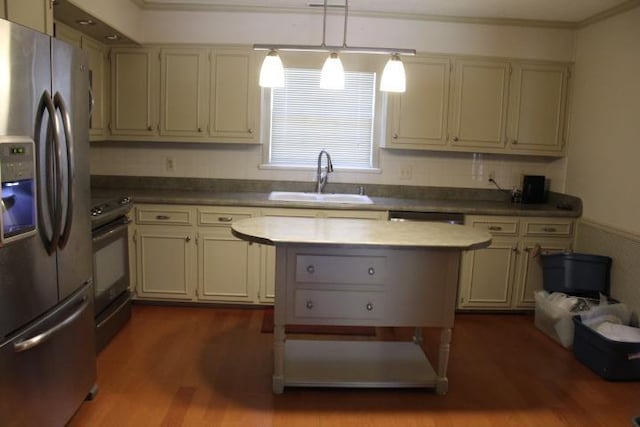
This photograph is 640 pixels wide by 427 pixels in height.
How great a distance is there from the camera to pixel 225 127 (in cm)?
410

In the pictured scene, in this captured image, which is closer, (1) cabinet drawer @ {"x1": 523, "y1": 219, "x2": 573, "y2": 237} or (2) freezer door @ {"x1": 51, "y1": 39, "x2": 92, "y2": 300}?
(2) freezer door @ {"x1": 51, "y1": 39, "x2": 92, "y2": 300}

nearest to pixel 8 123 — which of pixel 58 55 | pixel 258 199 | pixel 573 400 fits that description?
pixel 58 55

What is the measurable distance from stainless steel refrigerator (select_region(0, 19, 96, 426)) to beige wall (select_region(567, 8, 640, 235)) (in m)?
3.41

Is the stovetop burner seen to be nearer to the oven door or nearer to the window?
the oven door

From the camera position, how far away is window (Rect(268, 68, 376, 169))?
14.4 ft

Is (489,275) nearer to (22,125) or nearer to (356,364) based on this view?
(356,364)

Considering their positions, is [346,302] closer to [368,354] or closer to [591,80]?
[368,354]

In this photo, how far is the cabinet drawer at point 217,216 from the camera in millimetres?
3865

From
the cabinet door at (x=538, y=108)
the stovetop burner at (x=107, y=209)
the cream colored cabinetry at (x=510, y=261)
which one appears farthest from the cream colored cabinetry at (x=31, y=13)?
the cabinet door at (x=538, y=108)

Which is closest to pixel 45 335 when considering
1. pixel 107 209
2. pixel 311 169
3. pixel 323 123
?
pixel 107 209

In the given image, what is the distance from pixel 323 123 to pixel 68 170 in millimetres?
2576

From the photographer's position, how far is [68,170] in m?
2.22

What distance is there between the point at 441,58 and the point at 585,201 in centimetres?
160

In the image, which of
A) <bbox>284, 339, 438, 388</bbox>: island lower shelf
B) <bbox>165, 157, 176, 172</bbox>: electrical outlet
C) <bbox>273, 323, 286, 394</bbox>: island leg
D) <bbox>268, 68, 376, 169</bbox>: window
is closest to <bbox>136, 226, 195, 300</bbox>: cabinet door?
<bbox>165, 157, 176, 172</bbox>: electrical outlet
